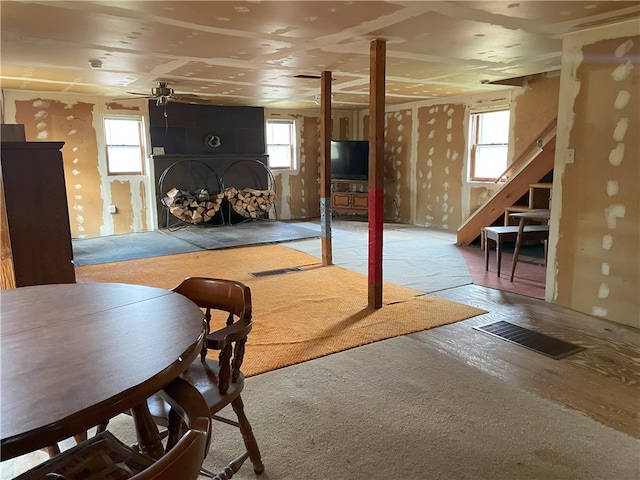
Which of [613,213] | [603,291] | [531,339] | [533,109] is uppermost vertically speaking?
[533,109]

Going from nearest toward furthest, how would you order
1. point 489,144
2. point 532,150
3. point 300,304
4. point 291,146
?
point 300,304 < point 532,150 < point 489,144 < point 291,146

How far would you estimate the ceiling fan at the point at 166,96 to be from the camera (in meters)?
5.69

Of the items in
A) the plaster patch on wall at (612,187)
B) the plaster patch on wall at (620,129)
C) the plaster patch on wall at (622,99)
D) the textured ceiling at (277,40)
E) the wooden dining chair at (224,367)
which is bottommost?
the wooden dining chair at (224,367)

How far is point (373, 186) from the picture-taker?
12.2 ft

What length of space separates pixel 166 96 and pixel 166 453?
18.4ft

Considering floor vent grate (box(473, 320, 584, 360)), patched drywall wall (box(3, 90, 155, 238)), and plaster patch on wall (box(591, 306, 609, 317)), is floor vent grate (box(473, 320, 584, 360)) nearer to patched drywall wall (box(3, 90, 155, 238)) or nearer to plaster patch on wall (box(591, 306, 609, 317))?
plaster patch on wall (box(591, 306, 609, 317))

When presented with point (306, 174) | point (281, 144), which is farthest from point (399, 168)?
point (281, 144)

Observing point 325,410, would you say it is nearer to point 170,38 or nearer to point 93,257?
point 170,38

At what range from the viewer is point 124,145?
24.0 ft

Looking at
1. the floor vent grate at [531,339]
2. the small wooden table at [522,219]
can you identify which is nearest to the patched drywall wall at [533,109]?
the small wooden table at [522,219]

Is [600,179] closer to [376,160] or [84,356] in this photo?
[376,160]

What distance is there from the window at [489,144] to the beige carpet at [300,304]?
3.40 meters

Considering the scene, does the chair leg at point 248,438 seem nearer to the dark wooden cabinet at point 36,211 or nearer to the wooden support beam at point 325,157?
the dark wooden cabinet at point 36,211

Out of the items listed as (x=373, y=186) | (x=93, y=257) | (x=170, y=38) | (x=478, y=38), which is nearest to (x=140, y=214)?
(x=93, y=257)
